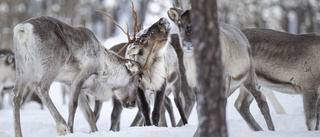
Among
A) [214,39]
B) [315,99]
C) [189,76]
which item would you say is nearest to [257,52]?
[315,99]

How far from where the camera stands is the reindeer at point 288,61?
5.87m

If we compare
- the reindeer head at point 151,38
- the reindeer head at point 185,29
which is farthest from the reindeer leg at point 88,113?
the reindeer head at point 185,29

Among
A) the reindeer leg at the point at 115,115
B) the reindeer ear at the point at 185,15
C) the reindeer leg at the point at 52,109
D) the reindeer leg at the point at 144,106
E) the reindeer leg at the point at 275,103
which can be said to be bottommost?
the reindeer leg at the point at 275,103

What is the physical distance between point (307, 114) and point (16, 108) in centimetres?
393

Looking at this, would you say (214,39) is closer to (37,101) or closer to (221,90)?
(221,90)

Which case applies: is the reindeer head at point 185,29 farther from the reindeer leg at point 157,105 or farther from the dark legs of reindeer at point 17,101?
the dark legs of reindeer at point 17,101

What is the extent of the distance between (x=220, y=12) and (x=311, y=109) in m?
19.9

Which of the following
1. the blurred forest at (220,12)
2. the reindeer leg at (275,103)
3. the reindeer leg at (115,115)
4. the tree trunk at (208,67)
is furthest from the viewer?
the blurred forest at (220,12)

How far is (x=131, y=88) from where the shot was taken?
241 inches

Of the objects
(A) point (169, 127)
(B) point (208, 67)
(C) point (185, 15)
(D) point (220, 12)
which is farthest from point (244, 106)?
(D) point (220, 12)

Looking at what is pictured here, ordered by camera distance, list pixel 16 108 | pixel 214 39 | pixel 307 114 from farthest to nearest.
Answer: pixel 307 114 < pixel 16 108 < pixel 214 39

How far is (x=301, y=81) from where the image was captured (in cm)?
592

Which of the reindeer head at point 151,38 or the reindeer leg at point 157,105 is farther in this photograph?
the reindeer head at point 151,38

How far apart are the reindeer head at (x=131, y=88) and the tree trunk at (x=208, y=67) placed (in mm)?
3564
